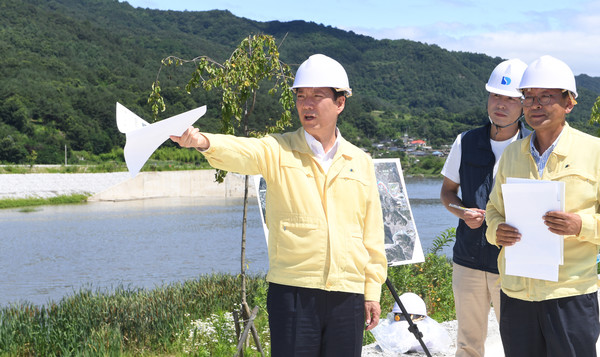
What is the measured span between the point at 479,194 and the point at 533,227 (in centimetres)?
96

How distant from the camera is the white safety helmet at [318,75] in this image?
8.50 feet

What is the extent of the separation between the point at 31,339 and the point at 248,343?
83.3 inches

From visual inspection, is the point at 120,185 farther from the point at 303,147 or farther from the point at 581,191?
the point at 581,191

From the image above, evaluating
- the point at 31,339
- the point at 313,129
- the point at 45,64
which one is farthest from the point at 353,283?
the point at 45,64

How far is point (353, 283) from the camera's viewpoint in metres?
2.58

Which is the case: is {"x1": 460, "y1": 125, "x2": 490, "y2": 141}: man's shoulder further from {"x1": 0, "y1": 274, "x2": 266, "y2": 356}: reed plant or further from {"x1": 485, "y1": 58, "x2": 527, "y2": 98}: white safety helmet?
{"x1": 0, "y1": 274, "x2": 266, "y2": 356}: reed plant

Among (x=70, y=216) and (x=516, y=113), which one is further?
(x=70, y=216)

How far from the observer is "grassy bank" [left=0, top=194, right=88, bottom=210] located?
45588 millimetres

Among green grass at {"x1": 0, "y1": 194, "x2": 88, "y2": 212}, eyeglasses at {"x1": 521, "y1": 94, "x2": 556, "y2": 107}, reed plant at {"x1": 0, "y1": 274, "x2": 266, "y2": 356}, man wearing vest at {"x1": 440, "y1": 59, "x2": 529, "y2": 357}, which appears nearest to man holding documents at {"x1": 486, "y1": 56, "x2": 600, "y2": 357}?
eyeglasses at {"x1": 521, "y1": 94, "x2": 556, "y2": 107}

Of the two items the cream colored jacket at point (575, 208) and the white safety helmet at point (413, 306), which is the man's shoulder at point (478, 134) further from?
the white safety helmet at point (413, 306)

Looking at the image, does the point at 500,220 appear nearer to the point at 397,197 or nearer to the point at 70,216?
the point at 397,197

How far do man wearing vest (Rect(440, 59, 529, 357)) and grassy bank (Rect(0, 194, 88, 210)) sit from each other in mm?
46062

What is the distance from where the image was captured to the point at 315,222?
2.54 metres

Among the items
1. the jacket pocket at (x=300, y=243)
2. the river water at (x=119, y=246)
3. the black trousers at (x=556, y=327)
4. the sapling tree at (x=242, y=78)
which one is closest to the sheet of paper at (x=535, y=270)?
the black trousers at (x=556, y=327)
